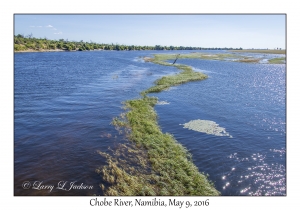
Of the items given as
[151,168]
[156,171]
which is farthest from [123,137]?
[156,171]

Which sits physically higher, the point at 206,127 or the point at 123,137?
the point at 206,127

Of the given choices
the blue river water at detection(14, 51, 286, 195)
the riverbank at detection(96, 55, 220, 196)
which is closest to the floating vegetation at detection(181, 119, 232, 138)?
the blue river water at detection(14, 51, 286, 195)

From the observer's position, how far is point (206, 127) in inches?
1018

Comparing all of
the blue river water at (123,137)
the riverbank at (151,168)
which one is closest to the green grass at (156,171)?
the riverbank at (151,168)

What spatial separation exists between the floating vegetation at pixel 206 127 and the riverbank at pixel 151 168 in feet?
12.8

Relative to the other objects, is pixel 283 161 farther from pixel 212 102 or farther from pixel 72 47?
pixel 72 47

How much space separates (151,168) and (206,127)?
34.8 feet

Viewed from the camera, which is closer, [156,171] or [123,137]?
[156,171]

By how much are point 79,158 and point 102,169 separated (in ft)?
8.99

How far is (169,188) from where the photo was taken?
51.1 ft

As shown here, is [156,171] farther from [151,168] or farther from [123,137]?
[123,137]

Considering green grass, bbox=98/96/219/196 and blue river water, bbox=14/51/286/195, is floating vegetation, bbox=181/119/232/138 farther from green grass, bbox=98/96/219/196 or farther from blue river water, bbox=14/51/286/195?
green grass, bbox=98/96/219/196

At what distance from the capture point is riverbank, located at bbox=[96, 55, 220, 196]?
15.4m

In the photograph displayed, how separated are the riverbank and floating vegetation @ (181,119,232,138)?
12.8 ft
